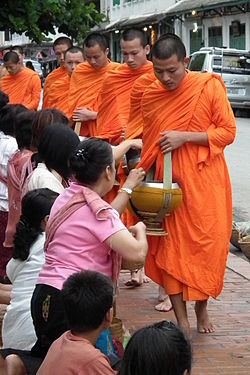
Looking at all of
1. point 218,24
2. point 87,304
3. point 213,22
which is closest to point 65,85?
point 87,304

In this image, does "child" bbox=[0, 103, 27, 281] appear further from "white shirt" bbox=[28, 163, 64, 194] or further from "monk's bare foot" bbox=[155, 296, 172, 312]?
"white shirt" bbox=[28, 163, 64, 194]

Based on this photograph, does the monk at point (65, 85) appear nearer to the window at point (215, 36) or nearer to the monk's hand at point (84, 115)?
the monk's hand at point (84, 115)

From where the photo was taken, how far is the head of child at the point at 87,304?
343cm

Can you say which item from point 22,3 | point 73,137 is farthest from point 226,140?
point 22,3

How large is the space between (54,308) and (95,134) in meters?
4.06

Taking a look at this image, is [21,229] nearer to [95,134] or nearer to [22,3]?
[95,134]

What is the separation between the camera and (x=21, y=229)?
4543 mm

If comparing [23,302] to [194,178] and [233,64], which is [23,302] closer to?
[194,178]

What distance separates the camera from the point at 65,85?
32.3 ft

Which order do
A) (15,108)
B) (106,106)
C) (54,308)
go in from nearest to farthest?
(54,308), (15,108), (106,106)

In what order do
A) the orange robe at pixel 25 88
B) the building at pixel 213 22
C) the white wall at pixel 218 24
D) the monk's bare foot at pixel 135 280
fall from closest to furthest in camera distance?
the monk's bare foot at pixel 135 280 < the orange robe at pixel 25 88 < the building at pixel 213 22 < the white wall at pixel 218 24

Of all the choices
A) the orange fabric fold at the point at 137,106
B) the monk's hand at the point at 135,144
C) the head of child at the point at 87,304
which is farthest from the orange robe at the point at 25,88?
the head of child at the point at 87,304

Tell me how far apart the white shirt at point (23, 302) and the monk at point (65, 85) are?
4.66 m

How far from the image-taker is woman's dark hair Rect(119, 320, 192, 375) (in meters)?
2.89
